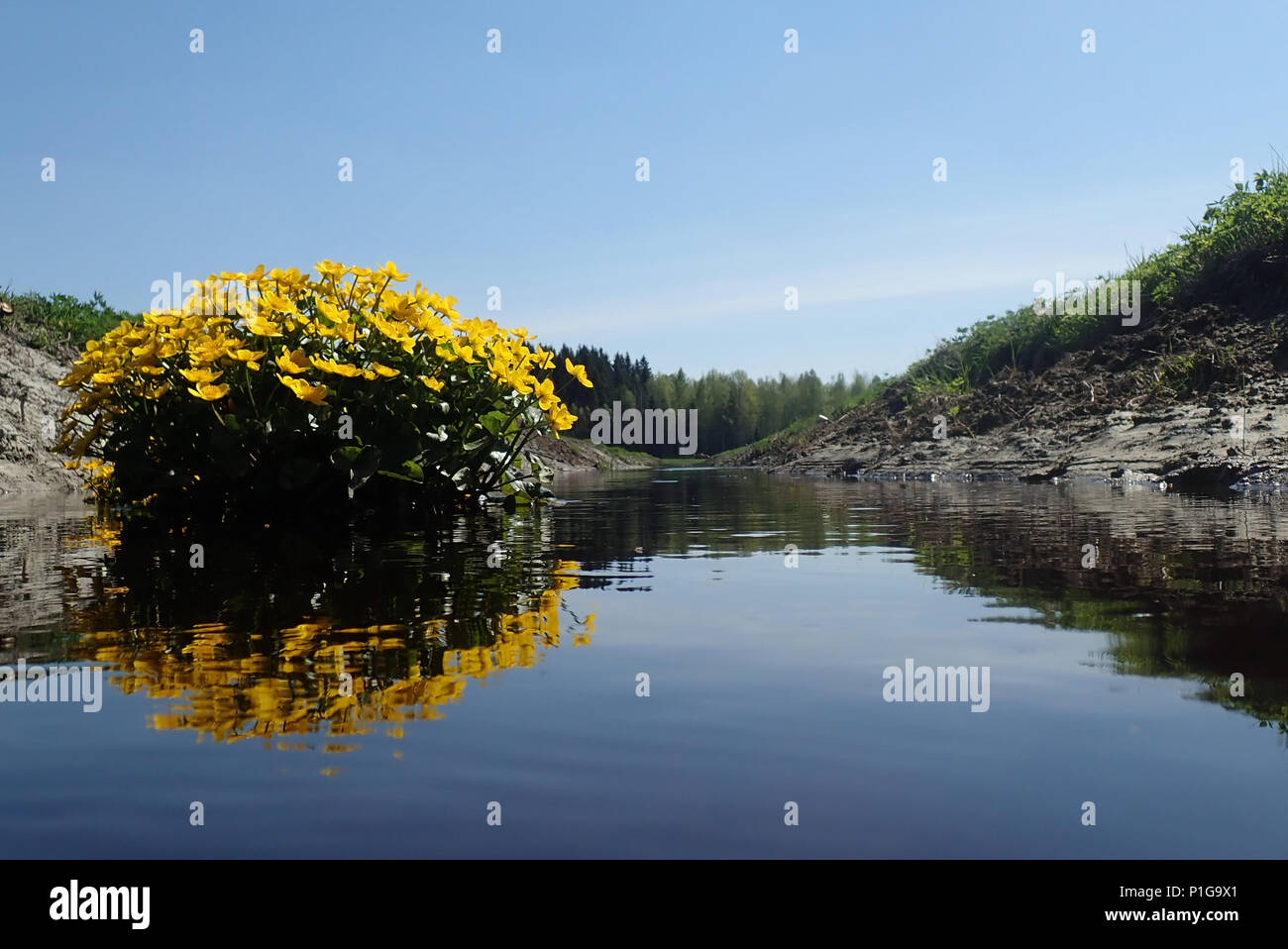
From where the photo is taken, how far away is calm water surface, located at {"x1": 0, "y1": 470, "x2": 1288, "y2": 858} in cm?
160

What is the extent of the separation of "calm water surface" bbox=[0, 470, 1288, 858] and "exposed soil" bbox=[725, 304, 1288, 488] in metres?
8.20

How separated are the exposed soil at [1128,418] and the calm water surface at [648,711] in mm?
8201

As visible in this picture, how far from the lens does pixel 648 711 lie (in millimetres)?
2258

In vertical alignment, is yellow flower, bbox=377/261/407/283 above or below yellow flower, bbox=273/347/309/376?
above

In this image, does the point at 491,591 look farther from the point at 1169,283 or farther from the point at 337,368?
the point at 1169,283

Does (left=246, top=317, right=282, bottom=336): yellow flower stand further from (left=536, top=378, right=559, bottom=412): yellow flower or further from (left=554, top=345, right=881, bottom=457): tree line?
(left=554, top=345, right=881, bottom=457): tree line

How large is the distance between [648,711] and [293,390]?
489 cm

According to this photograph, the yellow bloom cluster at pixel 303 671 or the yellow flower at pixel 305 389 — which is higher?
the yellow flower at pixel 305 389

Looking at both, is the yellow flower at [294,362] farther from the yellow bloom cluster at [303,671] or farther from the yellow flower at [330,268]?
the yellow bloom cluster at [303,671]

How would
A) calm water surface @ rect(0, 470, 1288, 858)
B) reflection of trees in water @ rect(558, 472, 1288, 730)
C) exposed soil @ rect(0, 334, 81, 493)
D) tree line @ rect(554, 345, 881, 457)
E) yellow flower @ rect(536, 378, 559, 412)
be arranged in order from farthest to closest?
tree line @ rect(554, 345, 881, 457)
exposed soil @ rect(0, 334, 81, 493)
yellow flower @ rect(536, 378, 559, 412)
reflection of trees in water @ rect(558, 472, 1288, 730)
calm water surface @ rect(0, 470, 1288, 858)

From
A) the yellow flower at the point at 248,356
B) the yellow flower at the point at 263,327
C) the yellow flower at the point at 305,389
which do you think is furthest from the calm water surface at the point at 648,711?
the yellow flower at the point at 263,327

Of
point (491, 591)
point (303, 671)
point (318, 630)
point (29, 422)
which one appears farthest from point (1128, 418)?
point (29, 422)

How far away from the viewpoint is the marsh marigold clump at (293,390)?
22.2 feet

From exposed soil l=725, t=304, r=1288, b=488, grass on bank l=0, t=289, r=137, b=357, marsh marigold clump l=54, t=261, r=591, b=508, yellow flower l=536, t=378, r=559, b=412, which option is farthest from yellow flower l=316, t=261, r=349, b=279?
grass on bank l=0, t=289, r=137, b=357
